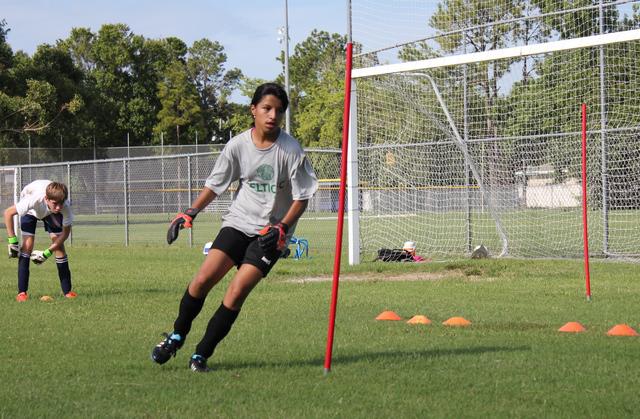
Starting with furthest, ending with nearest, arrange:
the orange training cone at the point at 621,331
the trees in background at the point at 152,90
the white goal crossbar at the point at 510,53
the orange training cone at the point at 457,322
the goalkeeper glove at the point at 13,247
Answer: the trees in background at the point at 152,90 < the white goal crossbar at the point at 510,53 < the goalkeeper glove at the point at 13,247 < the orange training cone at the point at 457,322 < the orange training cone at the point at 621,331

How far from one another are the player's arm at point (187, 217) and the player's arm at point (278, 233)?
20.0 inches

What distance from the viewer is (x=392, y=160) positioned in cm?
2122

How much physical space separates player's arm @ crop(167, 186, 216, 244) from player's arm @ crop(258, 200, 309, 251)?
51 centimetres

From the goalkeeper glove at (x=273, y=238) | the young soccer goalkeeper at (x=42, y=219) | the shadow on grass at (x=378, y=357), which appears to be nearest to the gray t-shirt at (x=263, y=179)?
the goalkeeper glove at (x=273, y=238)

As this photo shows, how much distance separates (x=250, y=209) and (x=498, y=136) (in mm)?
14638

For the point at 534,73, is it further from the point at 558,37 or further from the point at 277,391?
the point at 277,391

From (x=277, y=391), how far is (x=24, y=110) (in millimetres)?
39625

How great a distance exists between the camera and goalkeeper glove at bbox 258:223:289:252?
687cm

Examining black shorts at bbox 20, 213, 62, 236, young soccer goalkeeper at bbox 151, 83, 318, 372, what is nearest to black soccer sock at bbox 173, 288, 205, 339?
young soccer goalkeeper at bbox 151, 83, 318, 372

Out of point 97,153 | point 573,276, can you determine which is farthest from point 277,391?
point 97,153

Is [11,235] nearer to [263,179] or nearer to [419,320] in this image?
[419,320]

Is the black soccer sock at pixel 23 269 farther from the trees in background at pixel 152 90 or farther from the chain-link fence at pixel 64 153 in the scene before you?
the chain-link fence at pixel 64 153

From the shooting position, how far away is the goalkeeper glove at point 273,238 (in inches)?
271

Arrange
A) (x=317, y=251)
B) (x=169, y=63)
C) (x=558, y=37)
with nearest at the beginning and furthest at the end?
(x=558, y=37), (x=317, y=251), (x=169, y=63)
